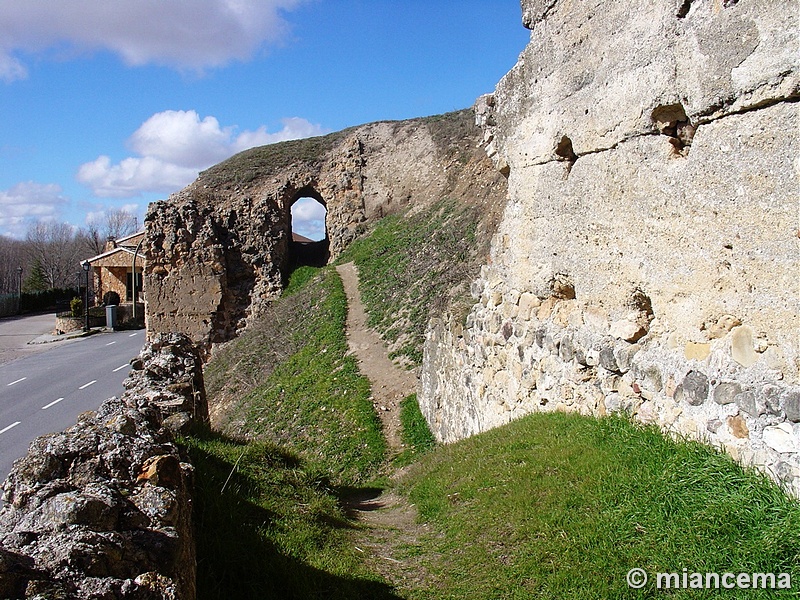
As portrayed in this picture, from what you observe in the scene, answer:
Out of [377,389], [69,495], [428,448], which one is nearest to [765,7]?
[69,495]

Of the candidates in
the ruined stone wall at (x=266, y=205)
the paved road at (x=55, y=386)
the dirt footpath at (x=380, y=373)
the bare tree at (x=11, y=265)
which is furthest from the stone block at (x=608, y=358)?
the bare tree at (x=11, y=265)

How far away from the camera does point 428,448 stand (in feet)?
30.8

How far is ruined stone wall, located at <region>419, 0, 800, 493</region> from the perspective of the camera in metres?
3.42

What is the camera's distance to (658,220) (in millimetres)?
4305

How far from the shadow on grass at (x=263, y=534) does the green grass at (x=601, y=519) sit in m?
0.58

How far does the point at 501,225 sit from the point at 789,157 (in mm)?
3529

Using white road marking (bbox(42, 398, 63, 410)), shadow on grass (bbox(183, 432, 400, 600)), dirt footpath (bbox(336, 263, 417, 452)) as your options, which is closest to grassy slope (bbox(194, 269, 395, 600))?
shadow on grass (bbox(183, 432, 400, 600))

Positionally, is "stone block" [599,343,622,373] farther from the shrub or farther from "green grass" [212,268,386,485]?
the shrub

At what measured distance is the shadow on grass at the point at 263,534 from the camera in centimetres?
379

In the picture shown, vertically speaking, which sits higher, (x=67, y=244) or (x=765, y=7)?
(x=67, y=244)

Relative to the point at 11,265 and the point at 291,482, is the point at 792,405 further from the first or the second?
the point at 11,265

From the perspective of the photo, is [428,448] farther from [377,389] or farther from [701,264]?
[701,264]

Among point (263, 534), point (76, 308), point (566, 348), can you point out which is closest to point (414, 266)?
point (566, 348)

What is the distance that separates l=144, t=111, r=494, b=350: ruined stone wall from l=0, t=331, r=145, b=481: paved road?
3524 mm
